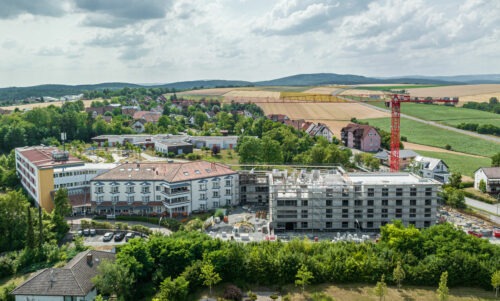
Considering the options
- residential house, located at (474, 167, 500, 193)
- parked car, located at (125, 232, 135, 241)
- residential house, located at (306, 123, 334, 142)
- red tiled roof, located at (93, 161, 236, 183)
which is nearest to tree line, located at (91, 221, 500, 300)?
parked car, located at (125, 232, 135, 241)

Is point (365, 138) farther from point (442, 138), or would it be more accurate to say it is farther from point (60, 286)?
point (60, 286)

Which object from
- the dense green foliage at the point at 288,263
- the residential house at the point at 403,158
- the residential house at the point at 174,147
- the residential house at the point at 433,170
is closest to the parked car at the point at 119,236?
the dense green foliage at the point at 288,263

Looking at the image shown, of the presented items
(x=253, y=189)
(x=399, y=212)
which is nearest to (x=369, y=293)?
(x=399, y=212)

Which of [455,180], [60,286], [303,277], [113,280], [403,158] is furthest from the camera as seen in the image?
[403,158]

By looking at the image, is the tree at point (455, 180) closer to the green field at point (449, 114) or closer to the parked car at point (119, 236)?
the parked car at point (119, 236)

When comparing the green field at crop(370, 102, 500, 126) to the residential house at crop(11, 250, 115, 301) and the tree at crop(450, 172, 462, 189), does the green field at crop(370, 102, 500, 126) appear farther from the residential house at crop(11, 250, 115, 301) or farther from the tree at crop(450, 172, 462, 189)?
the residential house at crop(11, 250, 115, 301)

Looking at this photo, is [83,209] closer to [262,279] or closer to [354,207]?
[262,279]
